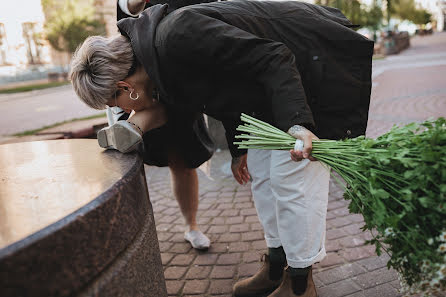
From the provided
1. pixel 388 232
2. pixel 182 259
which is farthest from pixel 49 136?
pixel 388 232

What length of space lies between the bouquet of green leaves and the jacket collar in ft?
2.97

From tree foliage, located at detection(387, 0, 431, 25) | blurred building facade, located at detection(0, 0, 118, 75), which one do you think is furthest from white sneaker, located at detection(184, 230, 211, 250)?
tree foliage, located at detection(387, 0, 431, 25)

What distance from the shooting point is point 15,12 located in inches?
1180

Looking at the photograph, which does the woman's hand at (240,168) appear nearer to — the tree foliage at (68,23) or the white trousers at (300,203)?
the white trousers at (300,203)

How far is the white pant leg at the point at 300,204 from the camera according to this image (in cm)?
205

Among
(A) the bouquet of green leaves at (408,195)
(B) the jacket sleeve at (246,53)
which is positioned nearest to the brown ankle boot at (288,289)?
(A) the bouquet of green leaves at (408,195)

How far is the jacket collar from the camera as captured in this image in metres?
1.87

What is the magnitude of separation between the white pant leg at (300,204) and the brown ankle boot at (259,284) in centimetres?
38

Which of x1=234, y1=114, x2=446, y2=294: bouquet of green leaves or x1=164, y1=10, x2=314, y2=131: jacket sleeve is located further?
x1=164, y1=10, x2=314, y2=131: jacket sleeve

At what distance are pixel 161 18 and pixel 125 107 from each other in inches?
20.1

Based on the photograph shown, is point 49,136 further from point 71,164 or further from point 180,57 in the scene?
point 180,57

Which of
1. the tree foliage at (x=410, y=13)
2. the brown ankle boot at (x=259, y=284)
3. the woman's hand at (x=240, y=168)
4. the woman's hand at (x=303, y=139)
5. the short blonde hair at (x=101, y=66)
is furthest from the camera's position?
the tree foliage at (x=410, y=13)

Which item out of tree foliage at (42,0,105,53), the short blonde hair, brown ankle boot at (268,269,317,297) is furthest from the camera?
tree foliage at (42,0,105,53)

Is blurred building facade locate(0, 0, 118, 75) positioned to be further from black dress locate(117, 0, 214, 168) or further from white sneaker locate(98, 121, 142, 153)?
white sneaker locate(98, 121, 142, 153)
